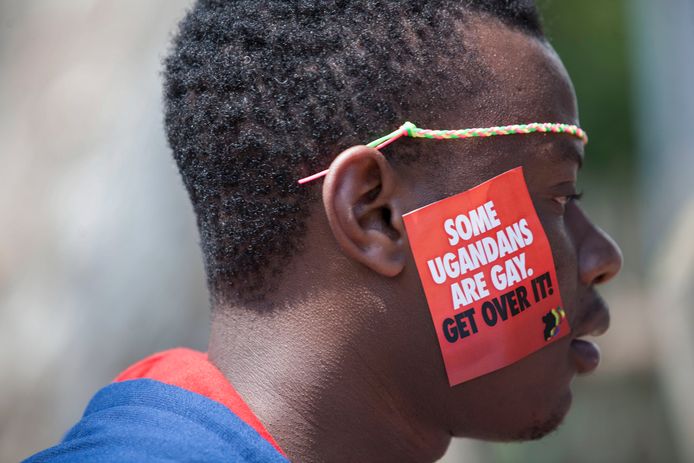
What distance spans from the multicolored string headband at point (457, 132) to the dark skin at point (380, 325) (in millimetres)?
21

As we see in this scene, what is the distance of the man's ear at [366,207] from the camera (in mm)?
2301

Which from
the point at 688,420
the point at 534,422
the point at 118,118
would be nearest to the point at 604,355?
the point at 688,420

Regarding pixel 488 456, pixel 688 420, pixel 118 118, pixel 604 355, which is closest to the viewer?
pixel 118 118

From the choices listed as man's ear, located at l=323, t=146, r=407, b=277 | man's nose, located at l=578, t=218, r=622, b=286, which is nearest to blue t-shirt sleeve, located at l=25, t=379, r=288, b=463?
man's ear, located at l=323, t=146, r=407, b=277

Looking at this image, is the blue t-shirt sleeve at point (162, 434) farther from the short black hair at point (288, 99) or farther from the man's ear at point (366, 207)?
the man's ear at point (366, 207)

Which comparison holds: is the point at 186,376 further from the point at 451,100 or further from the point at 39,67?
the point at 39,67

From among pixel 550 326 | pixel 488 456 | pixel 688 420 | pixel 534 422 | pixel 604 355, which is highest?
pixel 550 326

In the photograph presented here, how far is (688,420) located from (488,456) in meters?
2.44

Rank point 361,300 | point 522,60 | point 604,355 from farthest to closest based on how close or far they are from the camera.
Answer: point 604,355 < point 522,60 < point 361,300

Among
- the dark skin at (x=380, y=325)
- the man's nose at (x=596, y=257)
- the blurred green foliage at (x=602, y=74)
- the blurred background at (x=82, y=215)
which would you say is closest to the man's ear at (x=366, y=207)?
the dark skin at (x=380, y=325)

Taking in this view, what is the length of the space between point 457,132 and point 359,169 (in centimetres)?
30

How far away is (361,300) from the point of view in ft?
7.66

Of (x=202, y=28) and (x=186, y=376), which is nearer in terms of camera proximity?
(x=186, y=376)

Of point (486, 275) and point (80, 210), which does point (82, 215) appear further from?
point (486, 275)
